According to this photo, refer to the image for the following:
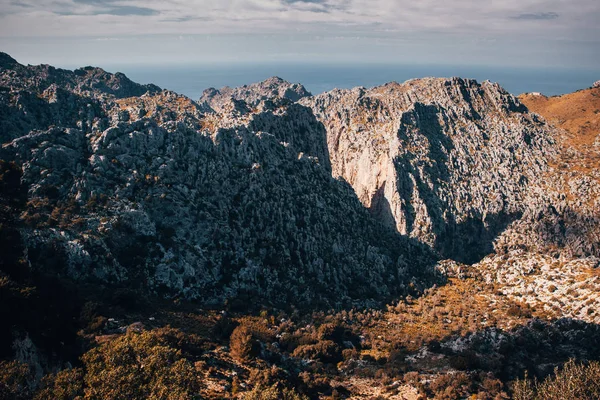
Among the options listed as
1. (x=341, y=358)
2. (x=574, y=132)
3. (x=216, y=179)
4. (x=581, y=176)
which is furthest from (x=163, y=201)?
(x=574, y=132)

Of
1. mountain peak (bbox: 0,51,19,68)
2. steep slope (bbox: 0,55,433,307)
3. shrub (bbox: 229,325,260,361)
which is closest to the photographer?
shrub (bbox: 229,325,260,361)

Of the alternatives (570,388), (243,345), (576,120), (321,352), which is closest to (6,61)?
(243,345)

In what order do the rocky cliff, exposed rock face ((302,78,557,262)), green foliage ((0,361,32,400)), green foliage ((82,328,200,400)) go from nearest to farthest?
1. green foliage ((0,361,32,400))
2. green foliage ((82,328,200,400))
3. the rocky cliff
4. exposed rock face ((302,78,557,262))

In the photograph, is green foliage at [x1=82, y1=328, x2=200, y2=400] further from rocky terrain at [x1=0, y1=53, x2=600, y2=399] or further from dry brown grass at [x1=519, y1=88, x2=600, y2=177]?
dry brown grass at [x1=519, y1=88, x2=600, y2=177]

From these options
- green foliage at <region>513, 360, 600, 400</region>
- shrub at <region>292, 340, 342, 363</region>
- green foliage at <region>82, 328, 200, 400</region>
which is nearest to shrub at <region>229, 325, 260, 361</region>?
shrub at <region>292, 340, 342, 363</region>

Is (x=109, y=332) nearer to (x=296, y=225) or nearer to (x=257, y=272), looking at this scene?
(x=257, y=272)

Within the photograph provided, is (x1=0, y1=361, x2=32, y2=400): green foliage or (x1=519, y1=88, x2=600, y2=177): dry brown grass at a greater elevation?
(x1=519, y1=88, x2=600, y2=177): dry brown grass

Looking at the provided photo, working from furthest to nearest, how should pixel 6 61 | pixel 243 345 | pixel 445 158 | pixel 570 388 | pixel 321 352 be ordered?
1. pixel 6 61
2. pixel 445 158
3. pixel 321 352
4. pixel 243 345
5. pixel 570 388

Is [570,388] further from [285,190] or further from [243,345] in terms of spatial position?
[285,190]
